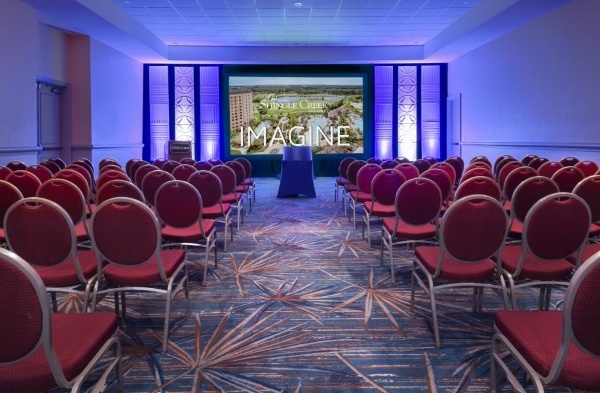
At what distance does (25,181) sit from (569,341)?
484 cm

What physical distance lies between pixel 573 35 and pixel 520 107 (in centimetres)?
234

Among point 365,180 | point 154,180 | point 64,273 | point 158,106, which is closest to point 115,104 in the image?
point 158,106

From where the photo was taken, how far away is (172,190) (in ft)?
14.1

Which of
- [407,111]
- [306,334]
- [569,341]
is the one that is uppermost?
[407,111]

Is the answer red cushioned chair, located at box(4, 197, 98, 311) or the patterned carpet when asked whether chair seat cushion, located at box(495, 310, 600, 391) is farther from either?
red cushioned chair, located at box(4, 197, 98, 311)

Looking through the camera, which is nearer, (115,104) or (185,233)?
(185,233)

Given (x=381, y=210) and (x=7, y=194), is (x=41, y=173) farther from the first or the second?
(x=381, y=210)

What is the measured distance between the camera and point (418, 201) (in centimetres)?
444

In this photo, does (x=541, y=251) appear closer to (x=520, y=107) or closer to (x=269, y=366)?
(x=269, y=366)

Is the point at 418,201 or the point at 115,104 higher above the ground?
the point at 115,104

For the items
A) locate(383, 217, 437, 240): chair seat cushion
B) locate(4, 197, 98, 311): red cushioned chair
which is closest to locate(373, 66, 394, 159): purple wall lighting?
locate(383, 217, 437, 240): chair seat cushion

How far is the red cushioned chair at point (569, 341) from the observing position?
1712mm

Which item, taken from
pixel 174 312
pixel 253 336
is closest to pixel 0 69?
pixel 174 312

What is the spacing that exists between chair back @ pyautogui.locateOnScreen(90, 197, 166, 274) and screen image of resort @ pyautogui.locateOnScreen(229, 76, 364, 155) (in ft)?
46.0
